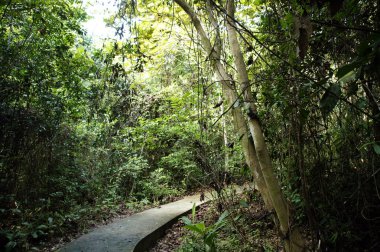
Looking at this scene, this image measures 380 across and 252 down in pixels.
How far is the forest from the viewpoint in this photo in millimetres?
2623

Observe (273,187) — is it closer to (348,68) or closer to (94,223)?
(348,68)

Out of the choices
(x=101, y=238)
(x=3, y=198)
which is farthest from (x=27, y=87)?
(x=101, y=238)

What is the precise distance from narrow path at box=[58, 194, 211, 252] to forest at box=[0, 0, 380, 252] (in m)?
0.55

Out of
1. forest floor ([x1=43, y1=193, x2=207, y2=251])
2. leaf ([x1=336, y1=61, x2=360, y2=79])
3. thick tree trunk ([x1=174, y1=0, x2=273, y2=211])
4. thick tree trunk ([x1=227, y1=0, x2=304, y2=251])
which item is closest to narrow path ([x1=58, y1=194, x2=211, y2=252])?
forest floor ([x1=43, y1=193, x2=207, y2=251])

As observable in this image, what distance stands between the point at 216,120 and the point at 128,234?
3.13 meters

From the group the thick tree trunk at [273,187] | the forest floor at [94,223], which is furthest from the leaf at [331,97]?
the forest floor at [94,223]

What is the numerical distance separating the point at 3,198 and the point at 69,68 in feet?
9.80

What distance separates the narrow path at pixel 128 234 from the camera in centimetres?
409

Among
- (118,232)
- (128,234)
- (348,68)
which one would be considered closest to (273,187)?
(348,68)

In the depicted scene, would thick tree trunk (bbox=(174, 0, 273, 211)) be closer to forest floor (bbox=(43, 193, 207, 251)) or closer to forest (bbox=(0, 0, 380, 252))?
forest (bbox=(0, 0, 380, 252))

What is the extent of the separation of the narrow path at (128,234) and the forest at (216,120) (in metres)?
0.55

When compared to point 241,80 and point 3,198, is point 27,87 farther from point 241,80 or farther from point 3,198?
point 241,80

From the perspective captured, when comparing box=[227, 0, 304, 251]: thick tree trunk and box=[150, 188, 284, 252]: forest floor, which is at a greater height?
box=[227, 0, 304, 251]: thick tree trunk

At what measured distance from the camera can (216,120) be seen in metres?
2.57
